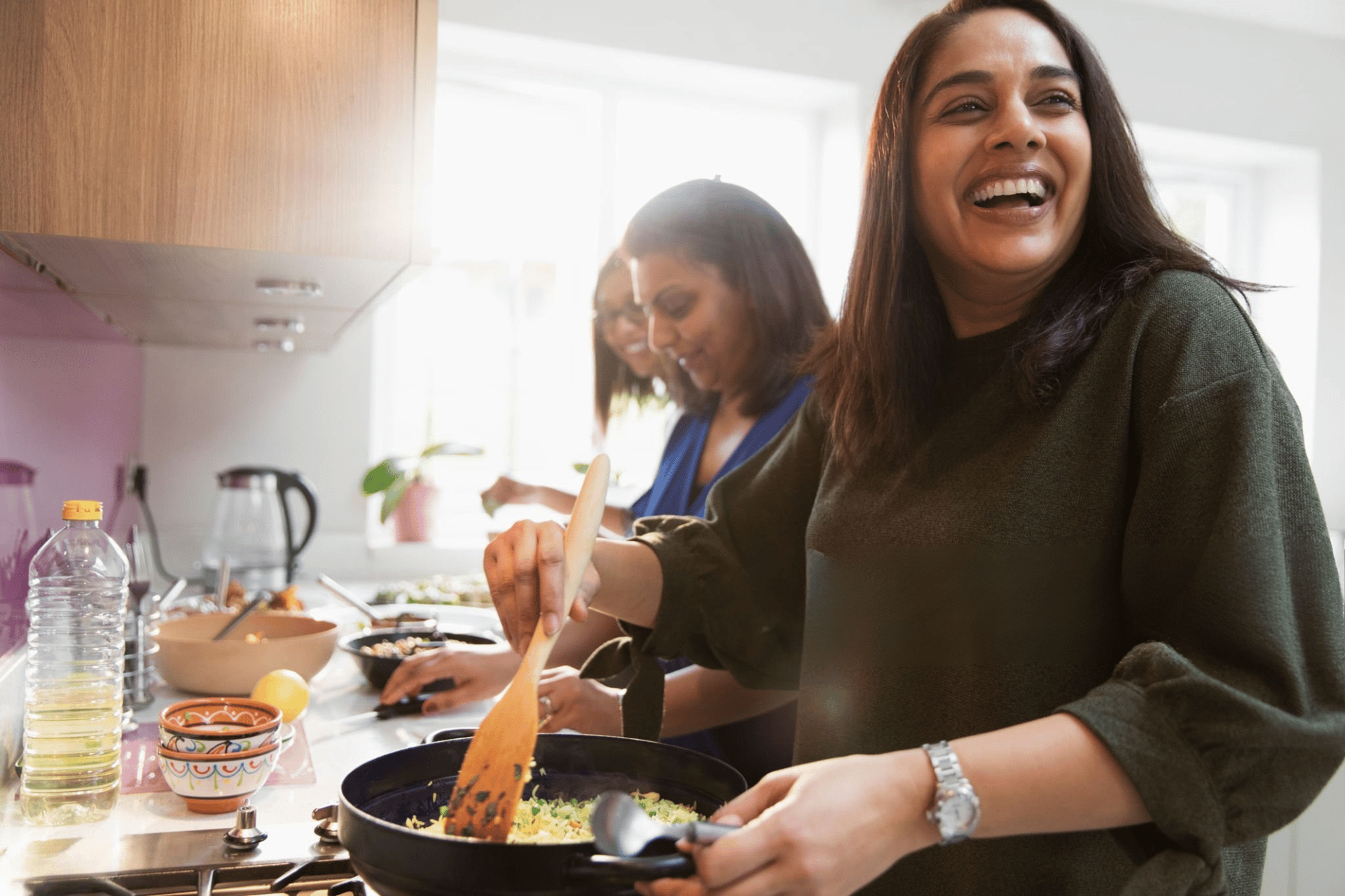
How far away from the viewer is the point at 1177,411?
30.5 inches

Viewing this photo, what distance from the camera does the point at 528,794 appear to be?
0.91 m

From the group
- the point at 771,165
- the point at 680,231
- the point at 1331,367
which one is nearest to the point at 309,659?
the point at 680,231

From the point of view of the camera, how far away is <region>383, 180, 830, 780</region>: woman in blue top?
156cm

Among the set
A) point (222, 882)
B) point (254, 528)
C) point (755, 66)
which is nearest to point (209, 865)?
point (222, 882)

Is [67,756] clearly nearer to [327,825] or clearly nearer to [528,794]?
[327,825]

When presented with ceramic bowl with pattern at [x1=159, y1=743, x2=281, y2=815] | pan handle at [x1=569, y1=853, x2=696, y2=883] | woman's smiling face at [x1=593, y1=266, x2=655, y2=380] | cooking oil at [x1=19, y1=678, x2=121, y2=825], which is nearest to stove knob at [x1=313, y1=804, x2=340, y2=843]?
ceramic bowl with pattern at [x1=159, y1=743, x2=281, y2=815]

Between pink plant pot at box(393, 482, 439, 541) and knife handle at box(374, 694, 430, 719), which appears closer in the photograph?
knife handle at box(374, 694, 430, 719)

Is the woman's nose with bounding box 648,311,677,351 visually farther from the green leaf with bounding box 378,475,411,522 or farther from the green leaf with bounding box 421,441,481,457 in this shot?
the green leaf with bounding box 378,475,411,522

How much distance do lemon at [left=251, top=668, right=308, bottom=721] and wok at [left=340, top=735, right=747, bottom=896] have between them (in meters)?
0.65

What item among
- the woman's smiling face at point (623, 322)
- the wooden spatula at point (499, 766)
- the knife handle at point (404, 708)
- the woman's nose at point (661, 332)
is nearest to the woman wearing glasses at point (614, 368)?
the woman's smiling face at point (623, 322)

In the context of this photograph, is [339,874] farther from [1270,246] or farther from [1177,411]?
[1270,246]

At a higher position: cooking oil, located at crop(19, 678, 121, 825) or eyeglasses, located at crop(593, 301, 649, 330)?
eyeglasses, located at crop(593, 301, 649, 330)

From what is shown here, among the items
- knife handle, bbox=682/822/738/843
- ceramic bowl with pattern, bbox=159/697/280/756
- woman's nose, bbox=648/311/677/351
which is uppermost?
woman's nose, bbox=648/311/677/351

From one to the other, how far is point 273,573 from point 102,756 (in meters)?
1.74
